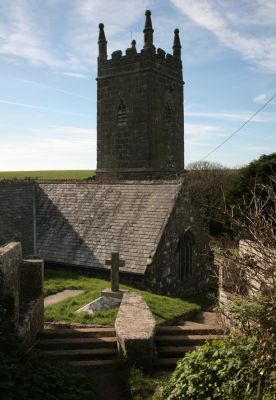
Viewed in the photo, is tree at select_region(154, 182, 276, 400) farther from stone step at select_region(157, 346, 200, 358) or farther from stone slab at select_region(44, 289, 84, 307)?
stone slab at select_region(44, 289, 84, 307)

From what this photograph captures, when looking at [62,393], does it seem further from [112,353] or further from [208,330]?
[208,330]

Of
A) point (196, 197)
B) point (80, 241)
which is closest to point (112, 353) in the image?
point (80, 241)

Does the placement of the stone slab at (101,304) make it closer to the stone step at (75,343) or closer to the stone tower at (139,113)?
the stone step at (75,343)

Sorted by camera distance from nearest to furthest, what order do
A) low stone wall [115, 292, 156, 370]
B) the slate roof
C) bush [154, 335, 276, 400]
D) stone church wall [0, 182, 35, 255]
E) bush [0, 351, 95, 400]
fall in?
bush [154, 335, 276, 400], bush [0, 351, 95, 400], low stone wall [115, 292, 156, 370], the slate roof, stone church wall [0, 182, 35, 255]

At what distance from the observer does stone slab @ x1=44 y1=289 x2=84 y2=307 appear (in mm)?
12387

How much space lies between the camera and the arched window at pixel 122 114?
24.4 m

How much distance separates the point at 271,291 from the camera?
19.0 feet

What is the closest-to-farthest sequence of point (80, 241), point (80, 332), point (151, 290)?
point (80, 332)
point (151, 290)
point (80, 241)

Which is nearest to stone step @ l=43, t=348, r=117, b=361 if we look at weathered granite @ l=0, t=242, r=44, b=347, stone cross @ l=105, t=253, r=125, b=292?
weathered granite @ l=0, t=242, r=44, b=347

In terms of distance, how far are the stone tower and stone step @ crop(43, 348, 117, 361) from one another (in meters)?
15.8

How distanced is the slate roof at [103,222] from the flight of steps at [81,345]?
5.38 meters

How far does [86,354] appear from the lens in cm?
843

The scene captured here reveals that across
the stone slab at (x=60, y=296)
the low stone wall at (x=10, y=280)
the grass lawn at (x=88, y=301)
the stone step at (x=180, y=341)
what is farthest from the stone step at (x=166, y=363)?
the stone slab at (x=60, y=296)

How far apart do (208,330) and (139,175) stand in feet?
48.9
